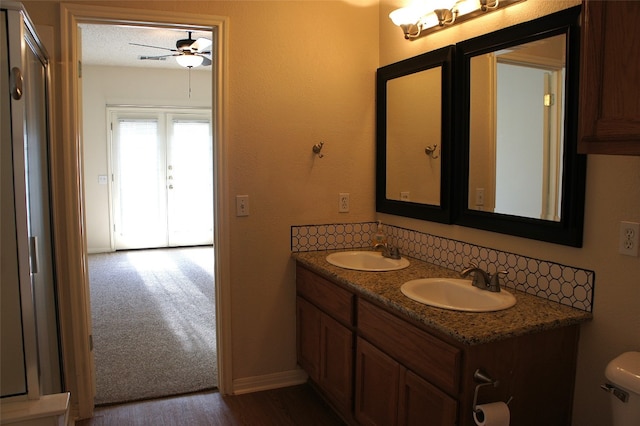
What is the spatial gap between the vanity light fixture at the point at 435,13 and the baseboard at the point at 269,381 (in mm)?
2085

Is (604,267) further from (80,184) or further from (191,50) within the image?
(191,50)

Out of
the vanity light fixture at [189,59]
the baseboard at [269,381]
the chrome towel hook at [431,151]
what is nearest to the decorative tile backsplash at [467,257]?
the chrome towel hook at [431,151]

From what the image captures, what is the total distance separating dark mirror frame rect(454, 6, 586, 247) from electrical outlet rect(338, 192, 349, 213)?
2.96 ft

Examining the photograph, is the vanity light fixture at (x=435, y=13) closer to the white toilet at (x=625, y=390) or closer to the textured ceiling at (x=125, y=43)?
the white toilet at (x=625, y=390)

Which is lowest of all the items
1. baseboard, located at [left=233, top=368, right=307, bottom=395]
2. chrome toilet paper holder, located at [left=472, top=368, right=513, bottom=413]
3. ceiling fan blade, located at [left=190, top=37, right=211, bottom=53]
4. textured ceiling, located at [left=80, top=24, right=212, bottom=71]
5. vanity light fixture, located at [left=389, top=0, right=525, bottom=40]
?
baseboard, located at [left=233, top=368, right=307, bottom=395]

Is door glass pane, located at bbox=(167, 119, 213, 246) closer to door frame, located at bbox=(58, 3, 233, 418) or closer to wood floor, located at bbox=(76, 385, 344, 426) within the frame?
door frame, located at bbox=(58, 3, 233, 418)

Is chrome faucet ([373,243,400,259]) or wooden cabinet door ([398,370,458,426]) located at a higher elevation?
chrome faucet ([373,243,400,259])

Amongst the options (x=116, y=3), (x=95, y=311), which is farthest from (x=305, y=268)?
(x=95, y=311)

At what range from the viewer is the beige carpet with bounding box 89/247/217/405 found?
317 cm

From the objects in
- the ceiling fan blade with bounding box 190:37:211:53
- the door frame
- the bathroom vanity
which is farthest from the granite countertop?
the ceiling fan blade with bounding box 190:37:211:53

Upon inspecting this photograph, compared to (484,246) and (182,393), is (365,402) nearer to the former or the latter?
(484,246)

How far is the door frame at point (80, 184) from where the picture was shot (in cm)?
262

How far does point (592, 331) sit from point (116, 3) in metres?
2.66

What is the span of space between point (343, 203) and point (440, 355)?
154 centimetres
